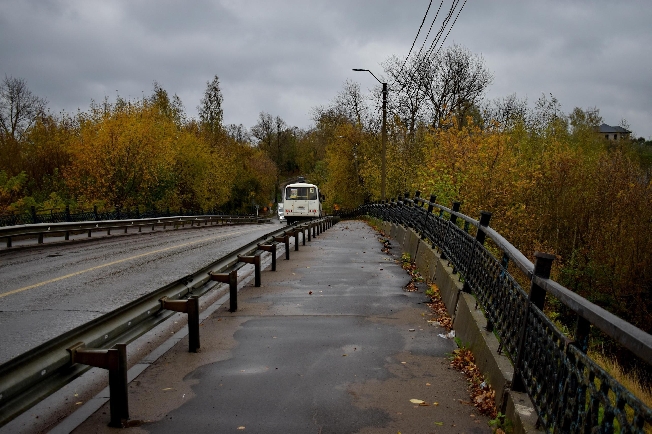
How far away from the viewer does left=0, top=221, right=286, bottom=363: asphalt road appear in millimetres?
8023

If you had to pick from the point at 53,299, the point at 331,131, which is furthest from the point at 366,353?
the point at 331,131

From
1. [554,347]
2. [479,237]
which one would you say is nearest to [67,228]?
[479,237]

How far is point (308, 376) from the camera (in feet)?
18.9

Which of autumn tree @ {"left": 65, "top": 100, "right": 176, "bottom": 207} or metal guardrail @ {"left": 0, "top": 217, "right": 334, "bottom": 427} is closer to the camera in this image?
metal guardrail @ {"left": 0, "top": 217, "right": 334, "bottom": 427}

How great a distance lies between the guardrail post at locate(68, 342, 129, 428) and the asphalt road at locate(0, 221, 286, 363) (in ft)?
8.38

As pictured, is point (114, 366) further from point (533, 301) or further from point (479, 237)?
point (479, 237)

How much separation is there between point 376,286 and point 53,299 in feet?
18.9

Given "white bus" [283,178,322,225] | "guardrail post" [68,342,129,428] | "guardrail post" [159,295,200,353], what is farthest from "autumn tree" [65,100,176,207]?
"guardrail post" [68,342,129,428]

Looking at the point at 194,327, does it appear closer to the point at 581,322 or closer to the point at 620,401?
the point at 581,322

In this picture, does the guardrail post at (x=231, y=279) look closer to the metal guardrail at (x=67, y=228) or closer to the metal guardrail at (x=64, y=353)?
the metal guardrail at (x=64, y=353)

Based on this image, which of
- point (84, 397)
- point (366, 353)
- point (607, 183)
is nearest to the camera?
point (84, 397)

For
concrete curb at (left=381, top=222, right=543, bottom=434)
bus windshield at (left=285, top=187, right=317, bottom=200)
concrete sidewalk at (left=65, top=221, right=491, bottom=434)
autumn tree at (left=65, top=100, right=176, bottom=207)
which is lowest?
concrete sidewalk at (left=65, top=221, right=491, bottom=434)

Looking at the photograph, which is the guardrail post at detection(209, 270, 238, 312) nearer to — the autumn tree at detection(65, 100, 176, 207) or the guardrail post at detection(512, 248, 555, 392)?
the guardrail post at detection(512, 248, 555, 392)

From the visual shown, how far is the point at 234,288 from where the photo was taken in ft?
29.0
